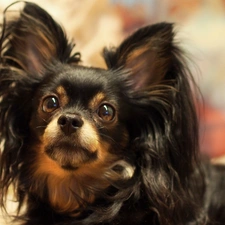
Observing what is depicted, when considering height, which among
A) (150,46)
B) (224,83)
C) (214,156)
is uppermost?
(150,46)

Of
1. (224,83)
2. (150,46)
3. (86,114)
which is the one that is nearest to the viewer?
(86,114)

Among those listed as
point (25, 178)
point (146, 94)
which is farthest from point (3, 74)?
point (146, 94)

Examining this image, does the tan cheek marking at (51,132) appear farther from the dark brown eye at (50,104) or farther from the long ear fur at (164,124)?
the long ear fur at (164,124)

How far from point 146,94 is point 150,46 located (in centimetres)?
20

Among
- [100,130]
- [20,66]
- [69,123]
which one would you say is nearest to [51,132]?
[69,123]

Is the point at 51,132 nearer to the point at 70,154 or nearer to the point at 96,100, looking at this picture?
the point at 70,154

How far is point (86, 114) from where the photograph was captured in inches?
72.4

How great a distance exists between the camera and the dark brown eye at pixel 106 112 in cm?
188

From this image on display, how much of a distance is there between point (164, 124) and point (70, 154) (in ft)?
1.33

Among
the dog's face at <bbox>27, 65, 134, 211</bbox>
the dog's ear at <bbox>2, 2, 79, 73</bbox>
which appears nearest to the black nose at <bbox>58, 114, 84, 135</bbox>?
the dog's face at <bbox>27, 65, 134, 211</bbox>

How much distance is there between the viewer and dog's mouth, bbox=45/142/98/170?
1795 millimetres

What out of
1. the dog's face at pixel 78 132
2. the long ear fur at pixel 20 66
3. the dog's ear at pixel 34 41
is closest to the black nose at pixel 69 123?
the dog's face at pixel 78 132

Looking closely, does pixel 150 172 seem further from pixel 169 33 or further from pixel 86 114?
pixel 169 33

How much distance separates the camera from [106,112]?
1.89 metres
